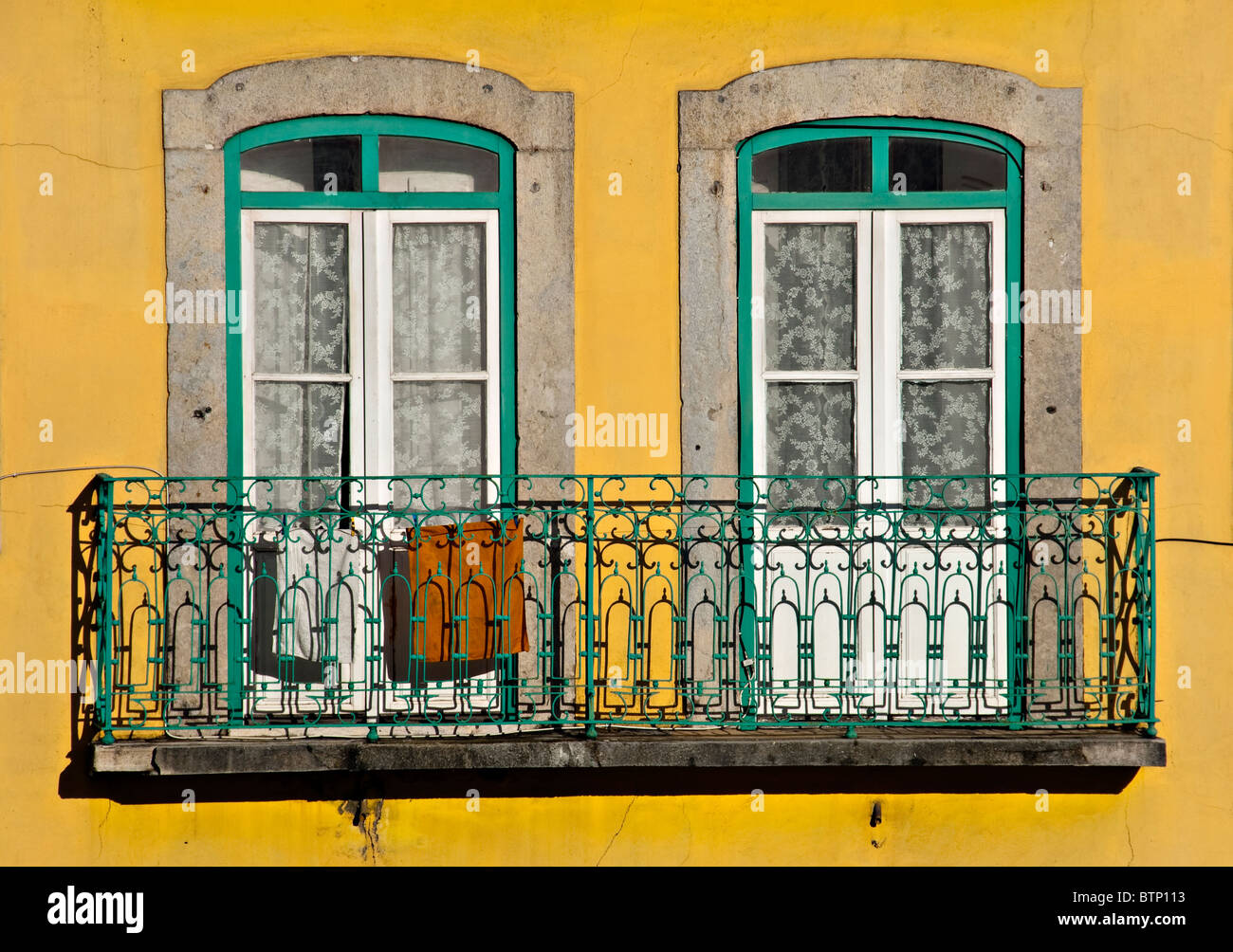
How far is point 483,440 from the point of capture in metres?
6.59

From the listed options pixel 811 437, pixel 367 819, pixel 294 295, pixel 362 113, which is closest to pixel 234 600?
pixel 367 819

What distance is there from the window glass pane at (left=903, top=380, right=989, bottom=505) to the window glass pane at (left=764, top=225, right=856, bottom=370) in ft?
1.27

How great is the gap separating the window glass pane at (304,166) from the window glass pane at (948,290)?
2568 millimetres

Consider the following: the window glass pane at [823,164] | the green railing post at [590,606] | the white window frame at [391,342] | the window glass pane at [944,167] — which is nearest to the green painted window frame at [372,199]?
the white window frame at [391,342]

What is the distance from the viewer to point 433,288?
21.7ft

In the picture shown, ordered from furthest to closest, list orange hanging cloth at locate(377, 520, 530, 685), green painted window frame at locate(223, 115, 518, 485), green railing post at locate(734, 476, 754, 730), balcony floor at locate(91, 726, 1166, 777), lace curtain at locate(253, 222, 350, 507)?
lace curtain at locate(253, 222, 350, 507)
green painted window frame at locate(223, 115, 518, 485)
green railing post at locate(734, 476, 754, 730)
orange hanging cloth at locate(377, 520, 530, 685)
balcony floor at locate(91, 726, 1166, 777)

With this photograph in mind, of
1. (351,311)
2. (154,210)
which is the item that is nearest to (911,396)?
(351,311)

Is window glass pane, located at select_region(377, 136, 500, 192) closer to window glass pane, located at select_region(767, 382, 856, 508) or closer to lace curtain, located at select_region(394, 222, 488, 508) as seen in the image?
lace curtain, located at select_region(394, 222, 488, 508)

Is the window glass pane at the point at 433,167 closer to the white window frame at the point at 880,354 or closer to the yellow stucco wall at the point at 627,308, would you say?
the yellow stucco wall at the point at 627,308

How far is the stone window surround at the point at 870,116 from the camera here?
21.1 feet

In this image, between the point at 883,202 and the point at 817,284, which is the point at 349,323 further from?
the point at 883,202

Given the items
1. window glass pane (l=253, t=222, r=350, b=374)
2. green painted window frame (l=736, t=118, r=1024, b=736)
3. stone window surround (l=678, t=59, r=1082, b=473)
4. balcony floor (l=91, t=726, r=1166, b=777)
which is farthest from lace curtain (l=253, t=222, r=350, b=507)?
green painted window frame (l=736, t=118, r=1024, b=736)

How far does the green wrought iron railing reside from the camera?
6.31 meters

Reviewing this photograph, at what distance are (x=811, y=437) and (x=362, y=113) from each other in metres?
2.53
